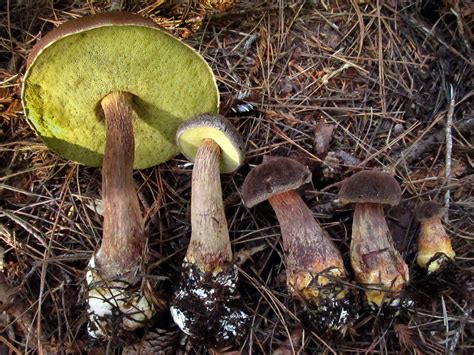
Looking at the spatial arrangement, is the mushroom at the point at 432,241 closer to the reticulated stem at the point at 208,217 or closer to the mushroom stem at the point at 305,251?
the mushroom stem at the point at 305,251

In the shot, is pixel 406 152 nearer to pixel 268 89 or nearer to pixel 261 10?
pixel 268 89

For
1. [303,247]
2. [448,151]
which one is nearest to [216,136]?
[303,247]

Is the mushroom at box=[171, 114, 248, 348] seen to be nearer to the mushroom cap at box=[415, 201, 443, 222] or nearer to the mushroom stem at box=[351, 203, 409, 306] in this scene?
the mushroom stem at box=[351, 203, 409, 306]

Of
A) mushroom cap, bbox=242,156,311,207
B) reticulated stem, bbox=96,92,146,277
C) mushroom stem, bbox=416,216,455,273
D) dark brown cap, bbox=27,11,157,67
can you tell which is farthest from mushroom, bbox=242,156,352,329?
dark brown cap, bbox=27,11,157,67

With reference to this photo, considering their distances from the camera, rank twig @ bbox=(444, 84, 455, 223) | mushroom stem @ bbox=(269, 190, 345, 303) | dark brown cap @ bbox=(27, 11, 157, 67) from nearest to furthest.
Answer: dark brown cap @ bbox=(27, 11, 157, 67) < mushroom stem @ bbox=(269, 190, 345, 303) < twig @ bbox=(444, 84, 455, 223)

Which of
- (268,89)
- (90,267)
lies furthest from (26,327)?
(268,89)

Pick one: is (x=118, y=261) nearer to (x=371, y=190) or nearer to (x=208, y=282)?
(x=208, y=282)
